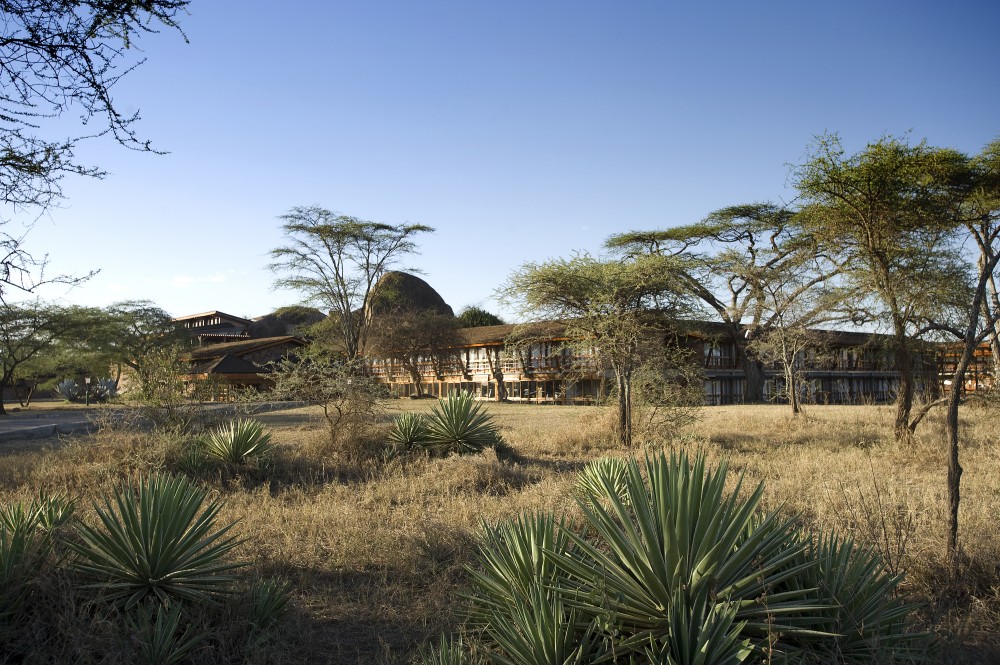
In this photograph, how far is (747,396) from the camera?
39.5 meters

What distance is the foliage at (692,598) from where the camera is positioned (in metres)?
3.08

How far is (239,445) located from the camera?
34.1 feet

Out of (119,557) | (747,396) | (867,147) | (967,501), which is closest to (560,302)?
(867,147)

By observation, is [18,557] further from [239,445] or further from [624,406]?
[624,406]

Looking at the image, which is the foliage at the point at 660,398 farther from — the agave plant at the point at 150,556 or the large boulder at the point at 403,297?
the large boulder at the point at 403,297

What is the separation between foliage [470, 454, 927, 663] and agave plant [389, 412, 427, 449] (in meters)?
8.65

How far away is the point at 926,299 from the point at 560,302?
24.2 feet

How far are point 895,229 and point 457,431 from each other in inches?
353

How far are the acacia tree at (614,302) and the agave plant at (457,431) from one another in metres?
3.72

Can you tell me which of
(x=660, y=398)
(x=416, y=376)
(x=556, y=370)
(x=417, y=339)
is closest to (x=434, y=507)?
(x=660, y=398)

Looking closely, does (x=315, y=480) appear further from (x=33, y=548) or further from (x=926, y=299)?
(x=926, y=299)

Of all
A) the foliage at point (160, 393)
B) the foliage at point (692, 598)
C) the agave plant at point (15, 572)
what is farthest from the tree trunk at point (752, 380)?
the agave plant at point (15, 572)

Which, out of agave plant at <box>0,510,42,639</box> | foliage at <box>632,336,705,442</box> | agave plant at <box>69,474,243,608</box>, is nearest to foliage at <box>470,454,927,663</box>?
agave plant at <box>69,474,243,608</box>

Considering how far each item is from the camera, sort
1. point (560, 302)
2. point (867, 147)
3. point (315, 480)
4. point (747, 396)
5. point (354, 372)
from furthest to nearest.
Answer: point (747, 396)
point (560, 302)
point (354, 372)
point (867, 147)
point (315, 480)
